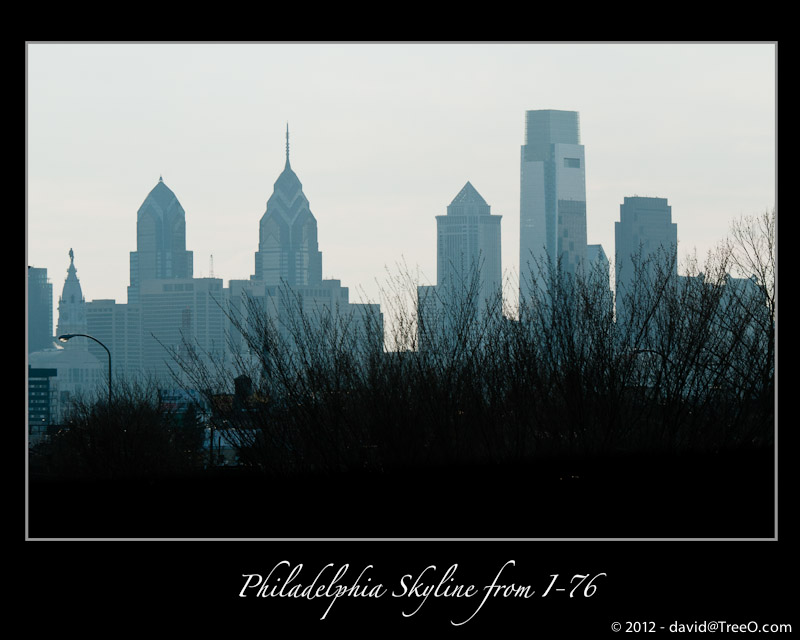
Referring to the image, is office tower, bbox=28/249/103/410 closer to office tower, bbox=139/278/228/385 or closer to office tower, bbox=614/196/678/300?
office tower, bbox=139/278/228/385

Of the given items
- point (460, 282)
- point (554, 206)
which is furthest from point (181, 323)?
point (554, 206)

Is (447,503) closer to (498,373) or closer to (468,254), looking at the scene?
(498,373)

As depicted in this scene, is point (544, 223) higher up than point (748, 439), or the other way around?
point (544, 223)

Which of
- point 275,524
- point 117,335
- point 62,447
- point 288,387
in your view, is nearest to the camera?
point 275,524

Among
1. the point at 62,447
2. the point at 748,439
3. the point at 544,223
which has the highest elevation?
the point at 544,223
